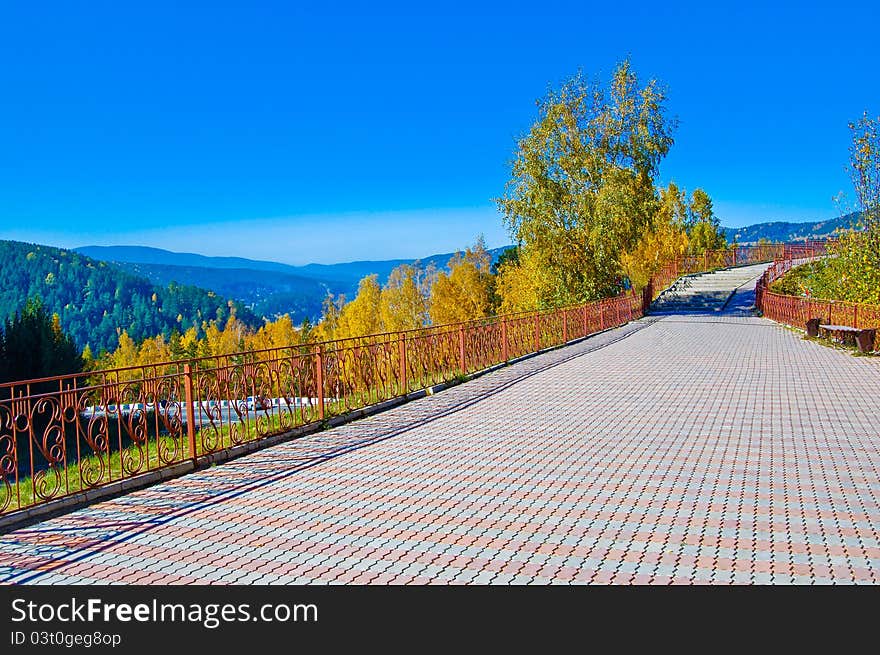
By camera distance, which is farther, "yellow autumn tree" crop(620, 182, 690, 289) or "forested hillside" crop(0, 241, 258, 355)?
"forested hillside" crop(0, 241, 258, 355)

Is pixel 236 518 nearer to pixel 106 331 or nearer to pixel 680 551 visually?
pixel 680 551

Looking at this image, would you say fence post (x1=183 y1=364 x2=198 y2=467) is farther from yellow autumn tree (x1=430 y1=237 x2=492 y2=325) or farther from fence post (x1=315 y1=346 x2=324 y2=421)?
yellow autumn tree (x1=430 y1=237 x2=492 y2=325)

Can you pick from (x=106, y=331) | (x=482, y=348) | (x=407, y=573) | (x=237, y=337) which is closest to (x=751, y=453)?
(x=407, y=573)

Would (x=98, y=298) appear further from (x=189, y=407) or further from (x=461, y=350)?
(x=189, y=407)

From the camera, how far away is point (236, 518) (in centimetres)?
542

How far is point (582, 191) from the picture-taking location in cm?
2908

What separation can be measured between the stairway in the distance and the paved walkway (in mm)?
25006

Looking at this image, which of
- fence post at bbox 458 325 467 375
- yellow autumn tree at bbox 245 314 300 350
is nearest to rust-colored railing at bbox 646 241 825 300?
fence post at bbox 458 325 467 375

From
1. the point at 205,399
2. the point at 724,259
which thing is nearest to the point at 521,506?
the point at 205,399

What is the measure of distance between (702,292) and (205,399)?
35.0 metres

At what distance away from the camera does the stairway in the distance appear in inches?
1368

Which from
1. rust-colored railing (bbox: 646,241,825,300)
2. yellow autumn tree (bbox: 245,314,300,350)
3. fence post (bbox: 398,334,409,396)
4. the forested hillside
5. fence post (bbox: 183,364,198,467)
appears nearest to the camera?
fence post (bbox: 183,364,198,467)
